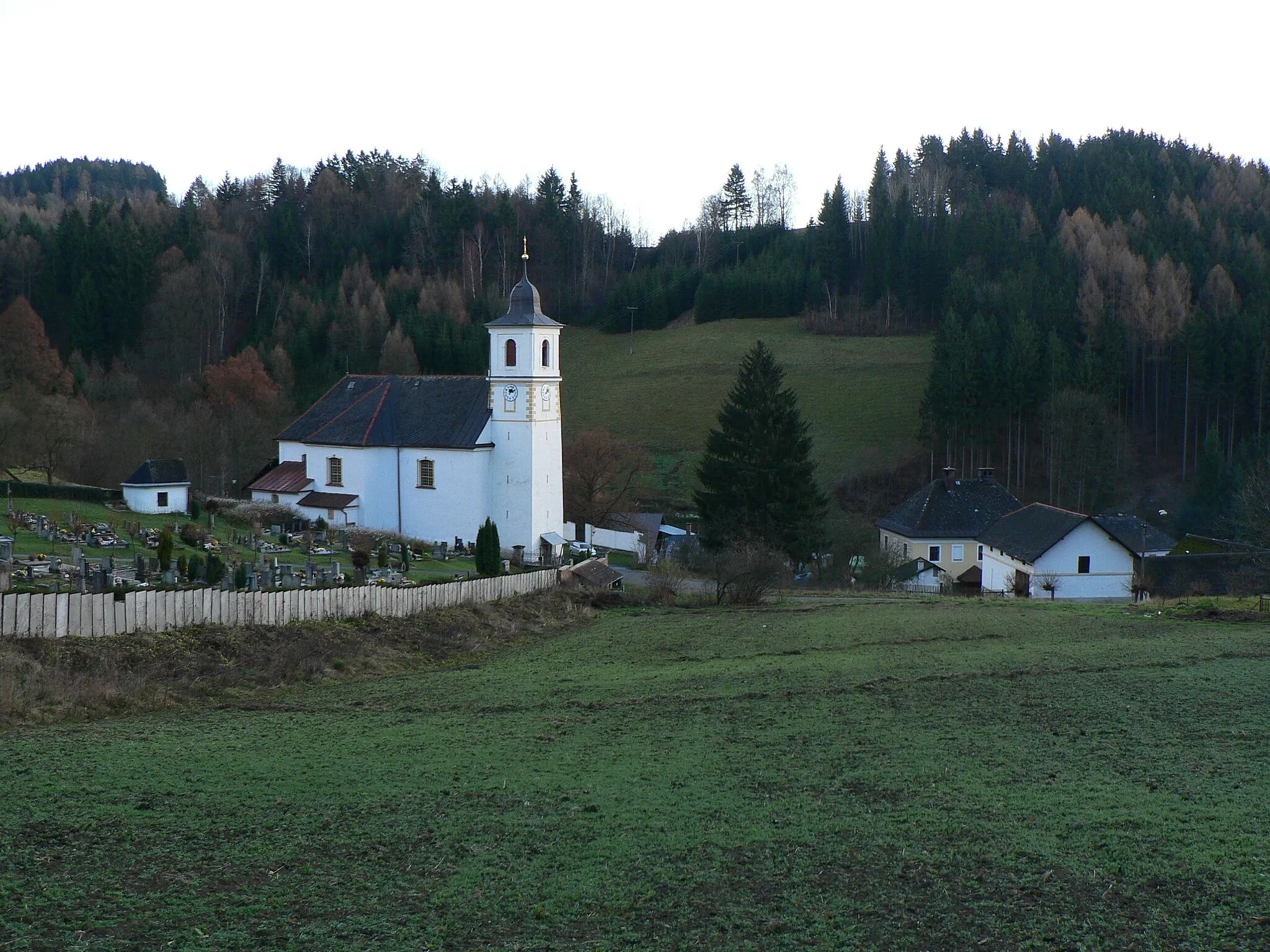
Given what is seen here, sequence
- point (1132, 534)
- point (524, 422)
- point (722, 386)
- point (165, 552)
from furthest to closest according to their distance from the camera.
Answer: point (722, 386)
point (1132, 534)
point (524, 422)
point (165, 552)

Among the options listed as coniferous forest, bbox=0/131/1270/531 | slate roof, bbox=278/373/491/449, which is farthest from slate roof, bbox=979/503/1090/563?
slate roof, bbox=278/373/491/449

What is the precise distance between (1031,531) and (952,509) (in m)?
6.85

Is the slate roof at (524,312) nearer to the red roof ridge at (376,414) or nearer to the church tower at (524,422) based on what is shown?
the church tower at (524,422)

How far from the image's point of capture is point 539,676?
2041 cm

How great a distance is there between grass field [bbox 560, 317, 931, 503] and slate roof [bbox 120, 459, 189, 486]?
29071mm

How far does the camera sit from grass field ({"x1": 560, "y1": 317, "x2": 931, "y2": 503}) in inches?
2761

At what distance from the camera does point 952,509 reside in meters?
53.5

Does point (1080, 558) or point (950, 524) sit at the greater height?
A: point (950, 524)

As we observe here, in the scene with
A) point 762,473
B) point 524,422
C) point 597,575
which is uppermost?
point 524,422

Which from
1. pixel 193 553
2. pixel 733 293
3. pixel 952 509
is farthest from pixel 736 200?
pixel 193 553

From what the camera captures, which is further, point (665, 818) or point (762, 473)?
point (762, 473)

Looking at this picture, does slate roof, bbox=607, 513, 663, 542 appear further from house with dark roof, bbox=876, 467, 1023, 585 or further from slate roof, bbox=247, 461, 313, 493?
slate roof, bbox=247, 461, 313, 493

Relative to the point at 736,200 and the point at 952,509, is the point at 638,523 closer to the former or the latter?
the point at 952,509

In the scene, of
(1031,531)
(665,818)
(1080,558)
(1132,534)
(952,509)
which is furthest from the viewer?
(952,509)
